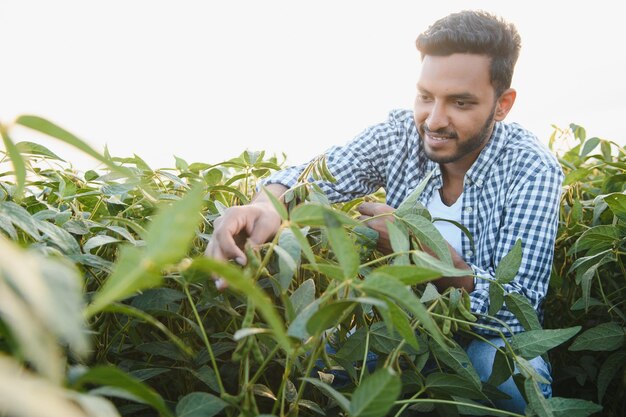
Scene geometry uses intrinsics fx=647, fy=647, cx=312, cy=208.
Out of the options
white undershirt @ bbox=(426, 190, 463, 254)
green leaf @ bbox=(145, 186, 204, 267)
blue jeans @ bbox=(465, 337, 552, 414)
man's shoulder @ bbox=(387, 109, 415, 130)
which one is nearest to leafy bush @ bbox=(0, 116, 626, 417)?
green leaf @ bbox=(145, 186, 204, 267)

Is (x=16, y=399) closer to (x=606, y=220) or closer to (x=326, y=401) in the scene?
(x=326, y=401)

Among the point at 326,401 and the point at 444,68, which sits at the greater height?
the point at 444,68

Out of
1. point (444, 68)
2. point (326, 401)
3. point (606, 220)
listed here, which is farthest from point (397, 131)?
point (326, 401)

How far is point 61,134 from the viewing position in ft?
1.24

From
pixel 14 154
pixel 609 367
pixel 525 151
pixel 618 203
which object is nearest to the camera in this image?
pixel 14 154

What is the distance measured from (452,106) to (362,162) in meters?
0.28

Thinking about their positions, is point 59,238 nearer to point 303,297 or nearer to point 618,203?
point 303,297

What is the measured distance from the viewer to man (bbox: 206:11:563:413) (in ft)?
4.44

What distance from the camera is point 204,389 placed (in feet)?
2.73

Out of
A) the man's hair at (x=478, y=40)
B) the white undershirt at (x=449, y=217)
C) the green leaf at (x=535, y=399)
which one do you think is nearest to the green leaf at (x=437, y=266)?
the green leaf at (x=535, y=399)

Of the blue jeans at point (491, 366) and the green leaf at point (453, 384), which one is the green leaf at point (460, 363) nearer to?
the green leaf at point (453, 384)

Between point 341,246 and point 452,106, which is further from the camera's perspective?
point 452,106

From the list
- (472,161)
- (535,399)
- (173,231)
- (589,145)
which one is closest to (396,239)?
(535,399)

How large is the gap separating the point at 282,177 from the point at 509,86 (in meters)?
0.75
